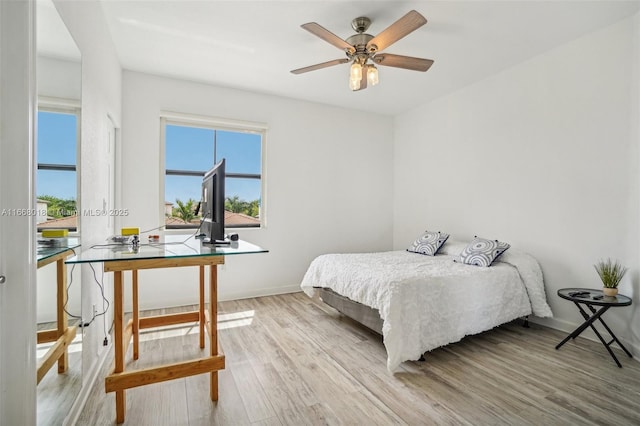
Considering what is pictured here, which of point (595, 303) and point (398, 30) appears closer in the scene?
point (398, 30)

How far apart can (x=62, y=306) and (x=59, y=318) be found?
0.06m

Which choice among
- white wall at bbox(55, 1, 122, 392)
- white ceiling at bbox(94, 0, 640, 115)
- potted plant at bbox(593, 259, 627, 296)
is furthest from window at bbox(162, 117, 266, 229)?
potted plant at bbox(593, 259, 627, 296)

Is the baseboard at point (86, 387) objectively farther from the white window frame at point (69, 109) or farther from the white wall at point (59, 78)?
the white wall at point (59, 78)

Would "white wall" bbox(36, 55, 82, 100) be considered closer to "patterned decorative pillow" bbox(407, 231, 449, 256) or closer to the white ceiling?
the white ceiling

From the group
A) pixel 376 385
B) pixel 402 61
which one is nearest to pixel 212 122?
pixel 402 61

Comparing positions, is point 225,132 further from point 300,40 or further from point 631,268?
point 631,268

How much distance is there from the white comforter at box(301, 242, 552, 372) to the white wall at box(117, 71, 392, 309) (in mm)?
991

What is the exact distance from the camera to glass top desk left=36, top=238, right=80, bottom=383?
4.17 ft

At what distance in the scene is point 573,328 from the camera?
2.87m

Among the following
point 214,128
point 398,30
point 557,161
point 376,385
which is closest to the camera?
point 376,385

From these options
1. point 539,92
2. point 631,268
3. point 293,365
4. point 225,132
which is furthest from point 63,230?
point 539,92

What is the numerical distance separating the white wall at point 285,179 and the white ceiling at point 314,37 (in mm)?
313

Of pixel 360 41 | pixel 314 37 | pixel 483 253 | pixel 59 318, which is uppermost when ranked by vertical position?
pixel 314 37

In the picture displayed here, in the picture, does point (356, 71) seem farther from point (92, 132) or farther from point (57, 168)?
point (57, 168)
